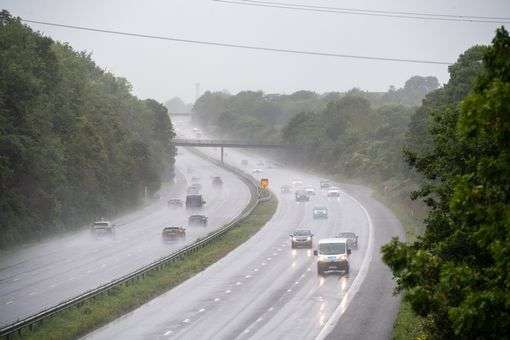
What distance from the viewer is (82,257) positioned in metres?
60.4

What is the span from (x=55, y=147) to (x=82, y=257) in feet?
68.4

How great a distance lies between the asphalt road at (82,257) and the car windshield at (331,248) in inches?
489

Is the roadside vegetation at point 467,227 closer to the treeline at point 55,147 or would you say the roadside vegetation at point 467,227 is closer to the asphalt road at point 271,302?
the asphalt road at point 271,302

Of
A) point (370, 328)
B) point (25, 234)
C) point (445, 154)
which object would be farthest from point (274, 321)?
point (25, 234)

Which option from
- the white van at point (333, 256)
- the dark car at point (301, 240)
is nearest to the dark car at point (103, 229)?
the dark car at point (301, 240)

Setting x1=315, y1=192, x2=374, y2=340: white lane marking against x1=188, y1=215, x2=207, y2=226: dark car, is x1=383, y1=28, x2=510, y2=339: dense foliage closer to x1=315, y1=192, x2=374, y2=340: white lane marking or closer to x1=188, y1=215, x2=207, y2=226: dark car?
x1=315, y1=192, x2=374, y2=340: white lane marking

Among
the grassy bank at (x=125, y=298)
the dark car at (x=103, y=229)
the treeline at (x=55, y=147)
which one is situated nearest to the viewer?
the grassy bank at (x=125, y=298)

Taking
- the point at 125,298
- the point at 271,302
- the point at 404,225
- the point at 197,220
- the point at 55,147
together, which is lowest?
the point at 197,220

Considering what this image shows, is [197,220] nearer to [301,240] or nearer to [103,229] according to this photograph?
[103,229]

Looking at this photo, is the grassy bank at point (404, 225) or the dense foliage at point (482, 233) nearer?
the dense foliage at point (482, 233)

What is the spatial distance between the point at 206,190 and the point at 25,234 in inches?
2631

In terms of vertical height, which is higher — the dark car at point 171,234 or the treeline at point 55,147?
the treeline at point 55,147

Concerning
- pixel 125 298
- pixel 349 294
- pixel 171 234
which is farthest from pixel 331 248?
pixel 171 234

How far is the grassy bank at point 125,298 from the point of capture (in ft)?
108
